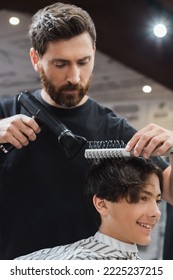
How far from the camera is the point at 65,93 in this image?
1.28 meters

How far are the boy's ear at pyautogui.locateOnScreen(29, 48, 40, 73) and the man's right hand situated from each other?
16cm

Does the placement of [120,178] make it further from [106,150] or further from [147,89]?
[147,89]

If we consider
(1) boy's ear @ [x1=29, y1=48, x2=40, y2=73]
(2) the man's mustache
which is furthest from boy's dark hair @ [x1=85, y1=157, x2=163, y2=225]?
(1) boy's ear @ [x1=29, y1=48, x2=40, y2=73]

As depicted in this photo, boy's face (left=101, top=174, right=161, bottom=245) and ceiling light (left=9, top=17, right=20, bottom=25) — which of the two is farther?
ceiling light (left=9, top=17, right=20, bottom=25)

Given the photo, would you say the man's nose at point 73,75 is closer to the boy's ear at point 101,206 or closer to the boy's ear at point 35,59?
the boy's ear at point 35,59

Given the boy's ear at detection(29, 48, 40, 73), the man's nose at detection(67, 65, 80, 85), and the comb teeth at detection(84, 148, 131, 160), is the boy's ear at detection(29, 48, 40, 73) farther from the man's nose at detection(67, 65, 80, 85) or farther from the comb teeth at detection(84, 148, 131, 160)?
the comb teeth at detection(84, 148, 131, 160)

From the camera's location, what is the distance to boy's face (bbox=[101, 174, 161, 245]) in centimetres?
127

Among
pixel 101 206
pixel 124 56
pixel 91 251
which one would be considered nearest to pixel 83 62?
pixel 124 56

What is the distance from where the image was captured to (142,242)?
128 centimetres

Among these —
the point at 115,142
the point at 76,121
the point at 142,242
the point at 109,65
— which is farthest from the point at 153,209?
the point at 109,65

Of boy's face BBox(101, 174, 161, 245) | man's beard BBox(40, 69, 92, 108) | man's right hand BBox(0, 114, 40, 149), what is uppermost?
man's beard BBox(40, 69, 92, 108)

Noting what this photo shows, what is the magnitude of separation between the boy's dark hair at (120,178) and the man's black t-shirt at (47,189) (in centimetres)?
2
